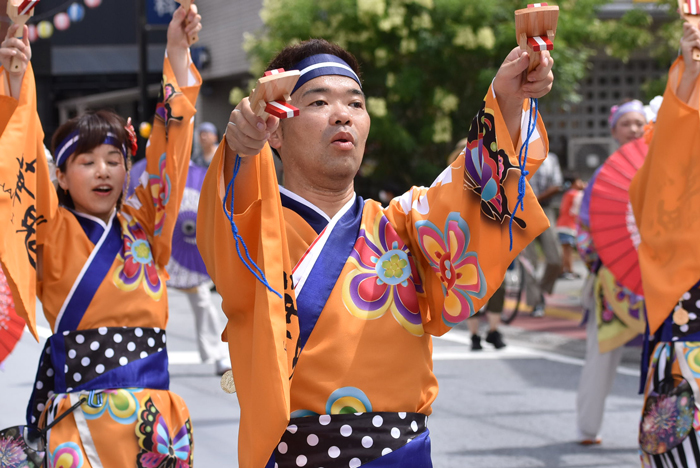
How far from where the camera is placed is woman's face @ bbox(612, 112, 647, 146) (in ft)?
18.4

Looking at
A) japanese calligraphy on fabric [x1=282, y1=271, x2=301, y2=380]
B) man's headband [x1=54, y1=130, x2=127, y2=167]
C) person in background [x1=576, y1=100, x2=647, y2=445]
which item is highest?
man's headband [x1=54, y1=130, x2=127, y2=167]

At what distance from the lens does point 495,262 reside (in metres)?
2.14

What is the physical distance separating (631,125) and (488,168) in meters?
3.82

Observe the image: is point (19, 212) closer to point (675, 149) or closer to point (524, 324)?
point (675, 149)

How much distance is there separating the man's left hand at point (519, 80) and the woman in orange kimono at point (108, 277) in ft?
5.01

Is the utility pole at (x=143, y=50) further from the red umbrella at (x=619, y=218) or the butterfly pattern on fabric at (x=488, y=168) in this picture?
the butterfly pattern on fabric at (x=488, y=168)

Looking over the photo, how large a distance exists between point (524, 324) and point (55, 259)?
7.61 meters

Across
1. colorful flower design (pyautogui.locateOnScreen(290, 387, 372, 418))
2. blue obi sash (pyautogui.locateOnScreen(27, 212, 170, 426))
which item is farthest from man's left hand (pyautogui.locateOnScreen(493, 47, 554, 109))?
blue obi sash (pyautogui.locateOnScreen(27, 212, 170, 426))

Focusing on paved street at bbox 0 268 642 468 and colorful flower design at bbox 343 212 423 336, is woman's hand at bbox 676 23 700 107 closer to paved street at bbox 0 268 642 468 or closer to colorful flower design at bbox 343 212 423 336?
colorful flower design at bbox 343 212 423 336

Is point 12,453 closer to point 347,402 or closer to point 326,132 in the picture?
point 347,402

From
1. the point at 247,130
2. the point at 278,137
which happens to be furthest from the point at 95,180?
the point at 247,130

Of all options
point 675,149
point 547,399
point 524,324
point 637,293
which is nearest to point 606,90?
point 524,324

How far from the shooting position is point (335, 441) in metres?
2.14

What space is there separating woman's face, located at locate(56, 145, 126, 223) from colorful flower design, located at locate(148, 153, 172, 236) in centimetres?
14
